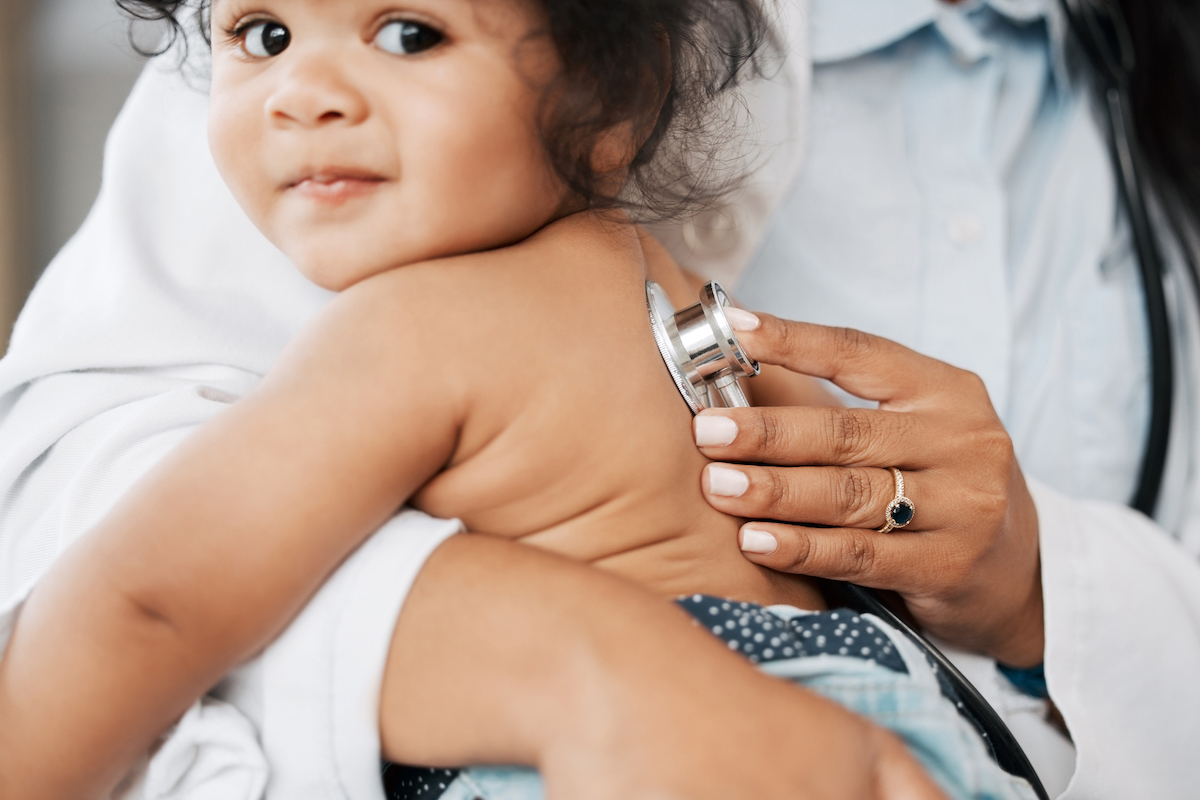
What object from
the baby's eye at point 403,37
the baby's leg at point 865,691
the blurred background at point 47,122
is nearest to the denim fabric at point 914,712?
the baby's leg at point 865,691

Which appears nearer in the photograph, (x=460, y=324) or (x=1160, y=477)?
(x=460, y=324)

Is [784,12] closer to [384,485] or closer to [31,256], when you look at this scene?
[384,485]

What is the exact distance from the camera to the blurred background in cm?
158

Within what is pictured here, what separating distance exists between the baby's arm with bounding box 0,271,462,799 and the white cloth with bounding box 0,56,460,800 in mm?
28

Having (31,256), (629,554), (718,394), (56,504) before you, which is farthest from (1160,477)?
(31,256)

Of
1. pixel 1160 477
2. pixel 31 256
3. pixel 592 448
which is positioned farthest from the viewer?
pixel 31 256

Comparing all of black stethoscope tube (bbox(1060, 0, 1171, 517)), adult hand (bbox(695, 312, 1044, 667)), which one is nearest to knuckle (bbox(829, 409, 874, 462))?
adult hand (bbox(695, 312, 1044, 667))

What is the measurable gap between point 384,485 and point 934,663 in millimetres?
418

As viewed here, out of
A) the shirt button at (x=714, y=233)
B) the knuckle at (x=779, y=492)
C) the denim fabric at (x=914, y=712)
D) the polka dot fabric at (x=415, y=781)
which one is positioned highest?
the shirt button at (x=714, y=233)

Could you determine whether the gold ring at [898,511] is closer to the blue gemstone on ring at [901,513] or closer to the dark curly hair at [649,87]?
the blue gemstone on ring at [901,513]

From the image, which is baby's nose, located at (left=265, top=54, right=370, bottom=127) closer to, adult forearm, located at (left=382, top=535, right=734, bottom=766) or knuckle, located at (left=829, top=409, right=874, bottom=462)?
adult forearm, located at (left=382, top=535, right=734, bottom=766)

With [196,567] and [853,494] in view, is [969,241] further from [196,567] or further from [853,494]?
[196,567]

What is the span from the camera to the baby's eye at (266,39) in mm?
642

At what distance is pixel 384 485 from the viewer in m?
0.53
